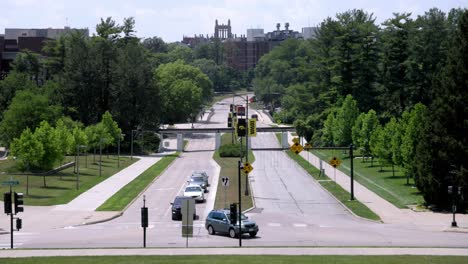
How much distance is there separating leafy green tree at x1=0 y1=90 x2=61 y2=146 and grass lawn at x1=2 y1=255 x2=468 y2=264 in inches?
2686

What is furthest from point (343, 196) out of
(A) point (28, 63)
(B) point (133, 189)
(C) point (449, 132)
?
(A) point (28, 63)

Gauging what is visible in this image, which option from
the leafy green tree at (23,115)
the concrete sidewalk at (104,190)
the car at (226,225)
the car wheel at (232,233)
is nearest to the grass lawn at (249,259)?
the car at (226,225)

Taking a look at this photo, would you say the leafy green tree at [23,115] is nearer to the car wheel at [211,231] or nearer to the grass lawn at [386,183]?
the grass lawn at [386,183]

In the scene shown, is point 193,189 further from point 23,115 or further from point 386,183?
point 23,115

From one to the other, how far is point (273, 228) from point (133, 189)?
26952 millimetres

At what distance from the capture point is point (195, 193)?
67.1 meters

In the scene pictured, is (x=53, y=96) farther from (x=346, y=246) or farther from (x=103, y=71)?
(x=346, y=246)

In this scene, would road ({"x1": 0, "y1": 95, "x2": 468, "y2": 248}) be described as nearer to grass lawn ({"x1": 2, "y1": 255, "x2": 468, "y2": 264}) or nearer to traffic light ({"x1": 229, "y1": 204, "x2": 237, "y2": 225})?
traffic light ({"x1": 229, "y1": 204, "x2": 237, "y2": 225})

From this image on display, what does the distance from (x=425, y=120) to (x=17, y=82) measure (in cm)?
8085

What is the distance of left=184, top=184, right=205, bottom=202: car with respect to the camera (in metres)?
66.4

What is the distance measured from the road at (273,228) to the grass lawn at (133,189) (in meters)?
0.89

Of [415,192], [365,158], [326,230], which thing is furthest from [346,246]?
[365,158]

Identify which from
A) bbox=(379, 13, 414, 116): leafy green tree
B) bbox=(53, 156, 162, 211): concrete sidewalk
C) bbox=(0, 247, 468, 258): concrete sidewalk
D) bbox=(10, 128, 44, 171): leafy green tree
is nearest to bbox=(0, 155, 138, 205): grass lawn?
bbox=(53, 156, 162, 211): concrete sidewalk

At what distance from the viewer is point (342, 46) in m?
137
